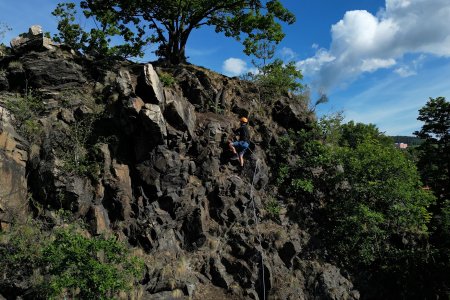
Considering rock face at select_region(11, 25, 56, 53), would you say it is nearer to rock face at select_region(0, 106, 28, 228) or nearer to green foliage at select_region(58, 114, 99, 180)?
green foliage at select_region(58, 114, 99, 180)


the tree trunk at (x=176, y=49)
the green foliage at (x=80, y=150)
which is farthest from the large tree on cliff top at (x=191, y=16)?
the green foliage at (x=80, y=150)

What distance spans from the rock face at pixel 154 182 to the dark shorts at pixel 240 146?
478 millimetres

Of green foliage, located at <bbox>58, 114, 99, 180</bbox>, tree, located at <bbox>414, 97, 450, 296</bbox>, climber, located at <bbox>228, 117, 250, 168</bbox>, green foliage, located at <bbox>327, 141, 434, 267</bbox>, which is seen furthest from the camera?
tree, located at <bbox>414, 97, 450, 296</bbox>

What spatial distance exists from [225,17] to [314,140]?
8166mm

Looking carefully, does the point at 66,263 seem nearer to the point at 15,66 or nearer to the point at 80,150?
the point at 80,150

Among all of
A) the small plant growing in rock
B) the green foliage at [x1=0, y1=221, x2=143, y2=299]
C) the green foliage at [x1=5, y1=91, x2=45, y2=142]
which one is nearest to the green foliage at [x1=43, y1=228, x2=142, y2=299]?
the green foliage at [x1=0, y1=221, x2=143, y2=299]

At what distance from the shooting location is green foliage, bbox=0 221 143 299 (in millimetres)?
8242

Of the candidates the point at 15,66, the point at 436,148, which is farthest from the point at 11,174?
the point at 436,148

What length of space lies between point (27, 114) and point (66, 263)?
5876 mm

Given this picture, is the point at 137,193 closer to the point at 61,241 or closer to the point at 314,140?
the point at 61,241

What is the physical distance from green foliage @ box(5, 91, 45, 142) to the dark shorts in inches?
275

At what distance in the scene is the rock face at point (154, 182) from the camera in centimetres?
1094

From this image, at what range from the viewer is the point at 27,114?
1184cm

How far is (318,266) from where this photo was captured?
44.1ft
